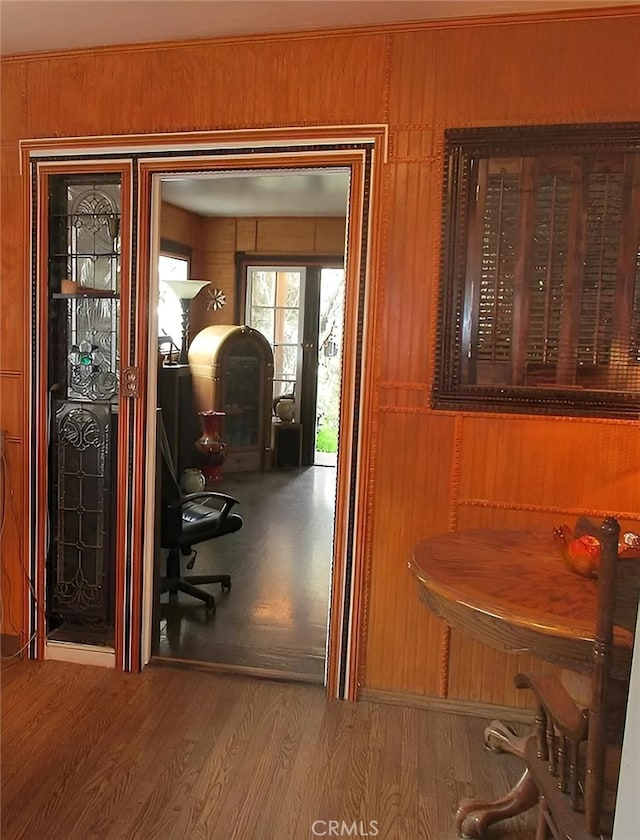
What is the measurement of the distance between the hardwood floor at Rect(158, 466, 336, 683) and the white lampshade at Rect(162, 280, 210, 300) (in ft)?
6.14

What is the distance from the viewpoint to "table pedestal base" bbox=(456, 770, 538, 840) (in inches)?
76.0

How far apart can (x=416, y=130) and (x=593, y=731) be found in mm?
2020

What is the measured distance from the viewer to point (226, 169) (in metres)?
2.60

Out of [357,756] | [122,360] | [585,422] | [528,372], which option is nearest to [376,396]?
[528,372]

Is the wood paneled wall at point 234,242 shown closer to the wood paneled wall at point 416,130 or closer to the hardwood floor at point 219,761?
the wood paneled wall at point 416,130

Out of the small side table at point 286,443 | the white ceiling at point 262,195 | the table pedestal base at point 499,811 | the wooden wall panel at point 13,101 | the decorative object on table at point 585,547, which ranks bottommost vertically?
A: the table pedestal base at point 499,811

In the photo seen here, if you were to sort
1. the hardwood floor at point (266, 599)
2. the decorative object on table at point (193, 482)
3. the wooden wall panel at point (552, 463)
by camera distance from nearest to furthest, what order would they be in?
the wooden wall panel at point (552, 463), the hardwood floor at point (266, 599), the decorative object on table at point (193, 482)

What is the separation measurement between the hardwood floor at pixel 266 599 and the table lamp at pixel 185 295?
146 centimetres

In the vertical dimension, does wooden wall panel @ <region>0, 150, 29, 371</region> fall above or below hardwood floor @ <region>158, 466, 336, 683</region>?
above

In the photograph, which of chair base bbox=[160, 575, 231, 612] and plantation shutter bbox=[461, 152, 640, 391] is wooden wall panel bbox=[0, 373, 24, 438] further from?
plantation shutter bbox=[461, 152, 640, 391]

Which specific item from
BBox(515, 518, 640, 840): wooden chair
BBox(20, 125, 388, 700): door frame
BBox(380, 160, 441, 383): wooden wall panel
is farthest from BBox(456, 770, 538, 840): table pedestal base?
BBox(380, 160, 441, 383): wooden wall panel

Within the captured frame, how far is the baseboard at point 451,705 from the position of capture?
2.53 m

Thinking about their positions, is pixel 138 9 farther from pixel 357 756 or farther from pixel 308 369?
pixel 308 369

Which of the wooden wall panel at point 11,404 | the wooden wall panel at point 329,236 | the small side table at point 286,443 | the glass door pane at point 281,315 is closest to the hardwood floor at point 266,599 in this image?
the small side table at point 286,443
